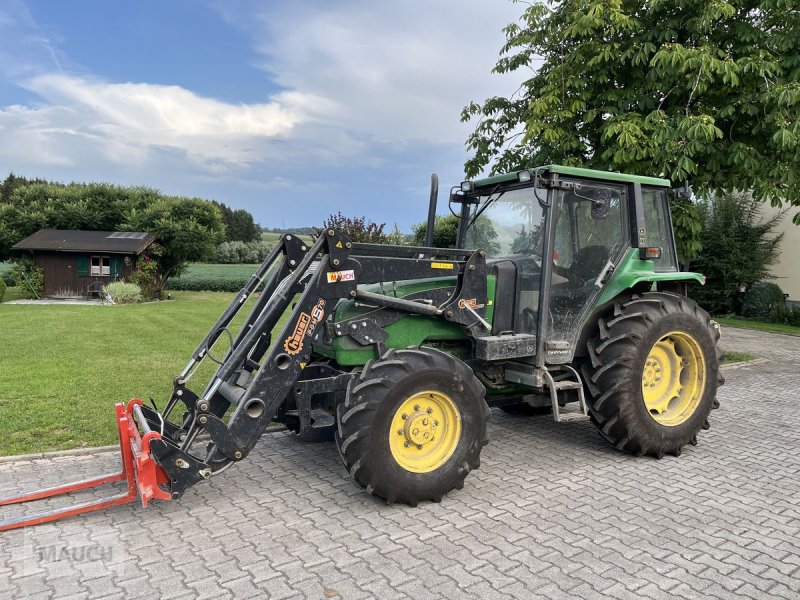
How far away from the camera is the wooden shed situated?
24359 millimetres

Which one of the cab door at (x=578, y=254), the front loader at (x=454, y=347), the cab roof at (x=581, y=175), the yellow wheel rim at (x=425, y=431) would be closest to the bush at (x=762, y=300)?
the front loader at (x=454, y=347)

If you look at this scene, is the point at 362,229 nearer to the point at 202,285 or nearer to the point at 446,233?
the point at 446,233

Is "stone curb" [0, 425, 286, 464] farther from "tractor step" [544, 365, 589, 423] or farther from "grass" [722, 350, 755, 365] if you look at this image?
"grass" [722, 350, 755, 365]

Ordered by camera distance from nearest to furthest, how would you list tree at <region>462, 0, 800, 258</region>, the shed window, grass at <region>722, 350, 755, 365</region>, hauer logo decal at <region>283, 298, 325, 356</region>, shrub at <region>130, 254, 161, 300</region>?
hauer logo decal at <region>283, 298, 325, 356</region>
tree at <region>462, 0, 800, 258</region>
grass at <region>722, 350, 755, 365</region>
shrub at <region>130, 254, 161, 300</region>
the shed window

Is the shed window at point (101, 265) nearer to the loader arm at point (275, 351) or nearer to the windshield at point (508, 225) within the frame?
the loader arm at point (275, 351)

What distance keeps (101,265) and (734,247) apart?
76.9 feet

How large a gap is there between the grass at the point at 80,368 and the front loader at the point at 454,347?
1716mm

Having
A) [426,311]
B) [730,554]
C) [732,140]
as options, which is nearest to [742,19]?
[732,140]

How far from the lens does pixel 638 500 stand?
4504mm

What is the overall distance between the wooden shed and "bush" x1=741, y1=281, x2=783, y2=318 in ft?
72.3

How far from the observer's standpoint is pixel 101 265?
2514 cm

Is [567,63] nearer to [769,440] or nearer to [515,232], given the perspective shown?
[515,232]

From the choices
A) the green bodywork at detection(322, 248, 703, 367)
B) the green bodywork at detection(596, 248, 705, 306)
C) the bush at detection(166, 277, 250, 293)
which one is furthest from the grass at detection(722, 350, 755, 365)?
the bush at detection(166, 277, 250, 293)

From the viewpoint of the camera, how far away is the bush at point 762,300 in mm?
18125
